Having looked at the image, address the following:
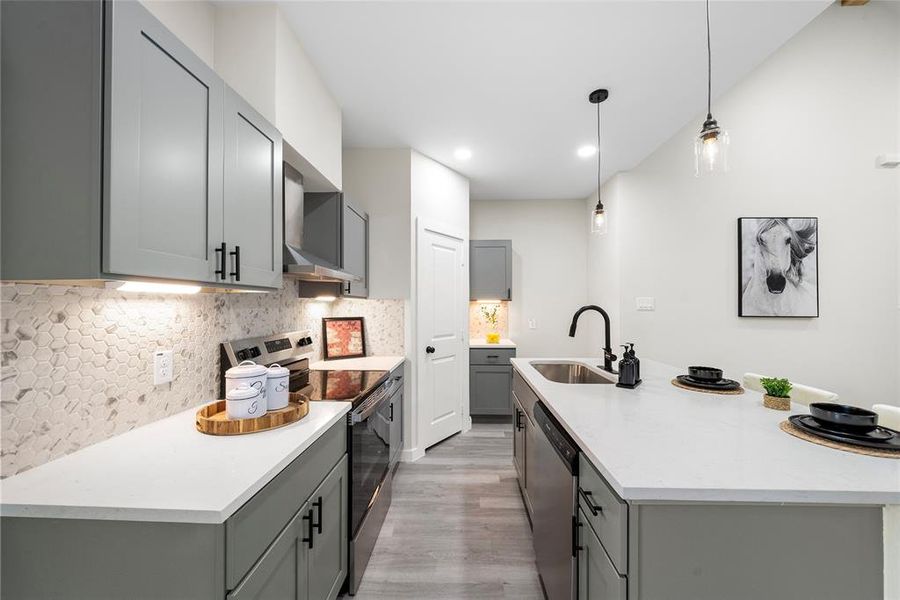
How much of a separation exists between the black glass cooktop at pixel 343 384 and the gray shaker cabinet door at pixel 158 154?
0.84 m

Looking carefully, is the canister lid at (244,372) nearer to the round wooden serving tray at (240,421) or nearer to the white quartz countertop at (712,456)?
the round wooden serving tray at (240,421)

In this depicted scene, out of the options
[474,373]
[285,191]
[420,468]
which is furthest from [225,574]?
[474,373]

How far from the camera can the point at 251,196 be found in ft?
4.45

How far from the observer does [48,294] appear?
3.23 ft

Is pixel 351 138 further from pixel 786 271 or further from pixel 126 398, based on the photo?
pixel 786 271

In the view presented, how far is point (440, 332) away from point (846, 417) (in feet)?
8.80

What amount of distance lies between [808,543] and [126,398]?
6.49 feet

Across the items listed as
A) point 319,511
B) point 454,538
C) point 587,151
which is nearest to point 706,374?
point 454,538

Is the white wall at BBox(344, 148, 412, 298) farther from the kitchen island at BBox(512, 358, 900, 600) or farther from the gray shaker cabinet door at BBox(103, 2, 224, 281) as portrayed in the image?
the kitchen island at BBox(512, 358, 900, 600)

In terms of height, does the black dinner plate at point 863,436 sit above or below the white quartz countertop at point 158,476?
above

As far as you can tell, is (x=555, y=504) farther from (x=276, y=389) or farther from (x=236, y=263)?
(x=236, y=263)

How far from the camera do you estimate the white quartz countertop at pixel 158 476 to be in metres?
0.77

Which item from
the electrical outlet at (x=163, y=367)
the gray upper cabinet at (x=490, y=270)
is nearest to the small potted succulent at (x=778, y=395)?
the electrical outlet at (x=163, y=367)

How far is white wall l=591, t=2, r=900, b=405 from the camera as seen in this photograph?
251 centimetres
